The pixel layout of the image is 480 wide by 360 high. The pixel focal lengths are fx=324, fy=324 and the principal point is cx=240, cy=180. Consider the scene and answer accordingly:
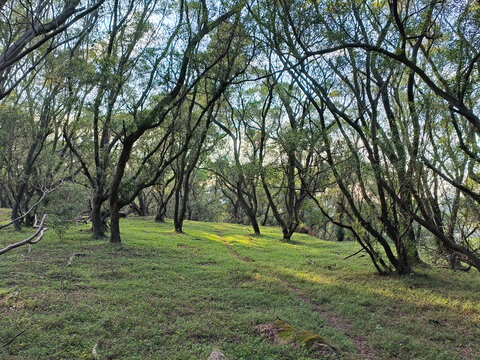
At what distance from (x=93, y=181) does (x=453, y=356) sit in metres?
A: 14.2

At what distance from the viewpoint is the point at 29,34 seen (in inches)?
271

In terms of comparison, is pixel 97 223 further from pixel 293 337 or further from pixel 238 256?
pixel 293 337

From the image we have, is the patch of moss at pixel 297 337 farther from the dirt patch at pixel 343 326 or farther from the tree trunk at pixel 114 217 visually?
the tree trunk at pixel 114 217

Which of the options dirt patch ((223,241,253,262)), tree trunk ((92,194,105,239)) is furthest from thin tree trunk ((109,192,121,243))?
dirt patch ((223,241,253,262))

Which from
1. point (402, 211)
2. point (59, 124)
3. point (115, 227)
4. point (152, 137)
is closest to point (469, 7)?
point (402, 211)

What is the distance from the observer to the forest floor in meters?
5.05

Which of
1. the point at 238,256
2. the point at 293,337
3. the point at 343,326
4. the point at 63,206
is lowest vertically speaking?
→ the point at 343,326

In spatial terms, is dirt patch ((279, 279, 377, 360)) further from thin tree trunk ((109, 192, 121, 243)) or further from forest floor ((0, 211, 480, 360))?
thin tree trunk ((109, 192, 121, 243))

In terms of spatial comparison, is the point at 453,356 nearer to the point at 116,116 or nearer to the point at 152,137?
the point at 116,116

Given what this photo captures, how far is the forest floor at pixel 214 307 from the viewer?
5047 millimetres

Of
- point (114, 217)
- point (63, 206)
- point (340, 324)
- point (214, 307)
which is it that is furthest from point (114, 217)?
point (340, 324)

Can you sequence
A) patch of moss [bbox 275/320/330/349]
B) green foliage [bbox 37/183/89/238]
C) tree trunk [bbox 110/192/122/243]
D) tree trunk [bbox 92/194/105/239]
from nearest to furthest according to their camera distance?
1. patch of moss [bbox 275/320/330/349]
2. green foliage [bbox 37/183/89/238]
3. tree trunk [bbox 110/192/122/243]
4. tree trunk [bbox 92/194/105/239]

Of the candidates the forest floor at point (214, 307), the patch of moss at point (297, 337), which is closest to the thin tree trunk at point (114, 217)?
the forest floor at point (214, 307)

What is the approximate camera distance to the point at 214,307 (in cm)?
684
